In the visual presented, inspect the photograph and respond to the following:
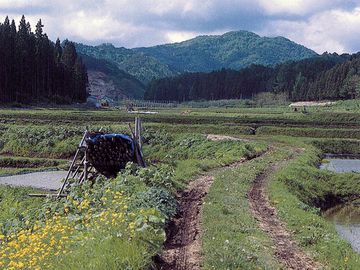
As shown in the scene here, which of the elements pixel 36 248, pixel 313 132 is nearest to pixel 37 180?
pixel 36 248

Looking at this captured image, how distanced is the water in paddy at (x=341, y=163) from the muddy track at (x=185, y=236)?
71.2ft

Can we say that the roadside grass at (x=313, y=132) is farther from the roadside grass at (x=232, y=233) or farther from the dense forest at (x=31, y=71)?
the dense forest at (x=31, y=71)

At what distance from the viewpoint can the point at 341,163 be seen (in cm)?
4509

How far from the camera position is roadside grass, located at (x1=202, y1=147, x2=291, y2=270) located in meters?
11.3

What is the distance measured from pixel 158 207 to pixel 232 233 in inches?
93.8

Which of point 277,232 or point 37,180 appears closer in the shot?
point 277,232

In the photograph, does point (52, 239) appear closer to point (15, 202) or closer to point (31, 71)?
point (15, 202)

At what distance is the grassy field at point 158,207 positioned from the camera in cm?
1035

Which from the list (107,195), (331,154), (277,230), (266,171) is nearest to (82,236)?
(107,195)

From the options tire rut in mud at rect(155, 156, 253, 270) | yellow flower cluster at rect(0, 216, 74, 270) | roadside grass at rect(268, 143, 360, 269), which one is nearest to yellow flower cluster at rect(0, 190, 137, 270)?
yellow flower cluster at rect(0, 216, 74, 270)

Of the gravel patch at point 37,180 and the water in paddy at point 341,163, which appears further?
the water in paddy at point 341,163

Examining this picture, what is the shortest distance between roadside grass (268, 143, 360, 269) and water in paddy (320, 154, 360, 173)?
1320 millimetres

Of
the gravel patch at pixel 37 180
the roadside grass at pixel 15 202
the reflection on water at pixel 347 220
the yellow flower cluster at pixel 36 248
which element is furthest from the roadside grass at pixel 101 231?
the gravel patch at pixel 37 180

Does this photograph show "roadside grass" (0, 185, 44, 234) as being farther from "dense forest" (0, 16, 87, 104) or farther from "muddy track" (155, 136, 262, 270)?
"dense forest" (0, 16, 87, 104)
